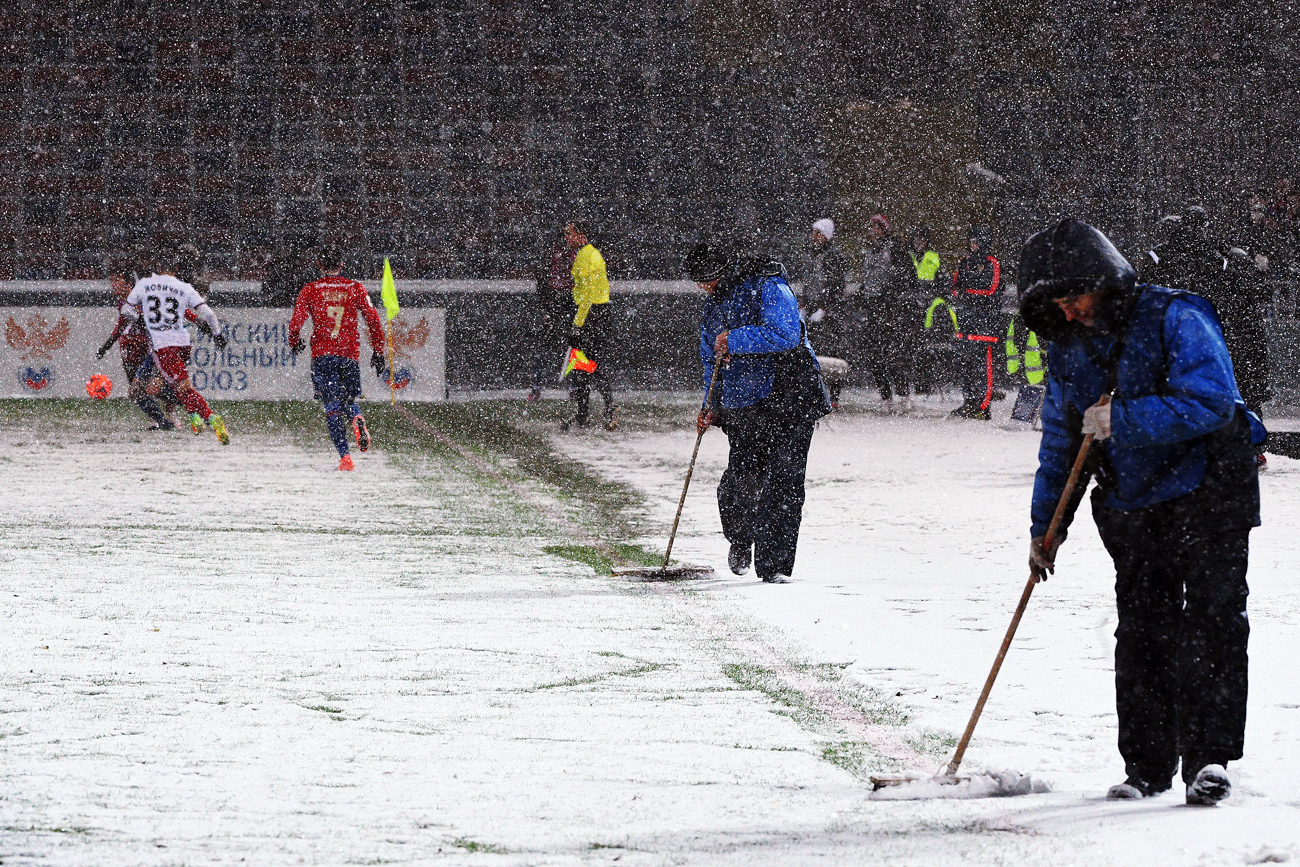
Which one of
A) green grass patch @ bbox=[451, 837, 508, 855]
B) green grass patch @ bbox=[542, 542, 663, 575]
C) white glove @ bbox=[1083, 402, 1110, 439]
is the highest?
white glove @ bbox=[1083, 402, 1110, 439]

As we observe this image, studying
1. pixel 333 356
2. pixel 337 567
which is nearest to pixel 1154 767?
pixel 337 567

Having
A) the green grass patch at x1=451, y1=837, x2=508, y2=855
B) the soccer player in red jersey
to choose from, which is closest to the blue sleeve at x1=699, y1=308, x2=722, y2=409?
the green grass patch at x1=451, y1=837, x2=508, y2=855

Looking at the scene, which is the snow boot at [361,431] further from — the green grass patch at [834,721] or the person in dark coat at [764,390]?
the green grass patch at [834,721]

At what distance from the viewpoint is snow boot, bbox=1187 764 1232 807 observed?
457 cm

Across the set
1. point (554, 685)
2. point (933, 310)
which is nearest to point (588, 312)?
point (933, 310)

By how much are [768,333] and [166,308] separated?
362 inches

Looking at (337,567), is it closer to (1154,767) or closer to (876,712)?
(876,712)

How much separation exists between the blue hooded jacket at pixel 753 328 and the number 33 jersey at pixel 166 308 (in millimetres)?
8685

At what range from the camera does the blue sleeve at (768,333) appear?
8.54 metres

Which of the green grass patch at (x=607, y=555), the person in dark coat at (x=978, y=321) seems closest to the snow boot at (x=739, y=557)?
the green grass patch at (x=607, y=555)

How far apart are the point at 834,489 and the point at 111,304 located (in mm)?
13080

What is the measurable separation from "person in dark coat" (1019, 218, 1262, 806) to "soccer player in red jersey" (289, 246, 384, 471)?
905 cm

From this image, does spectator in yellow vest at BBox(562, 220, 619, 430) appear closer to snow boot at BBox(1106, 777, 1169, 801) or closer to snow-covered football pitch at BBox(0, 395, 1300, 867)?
snow-covered football pitch at BBox(0, 395, 1300, 867)

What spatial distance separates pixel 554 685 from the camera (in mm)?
6238
